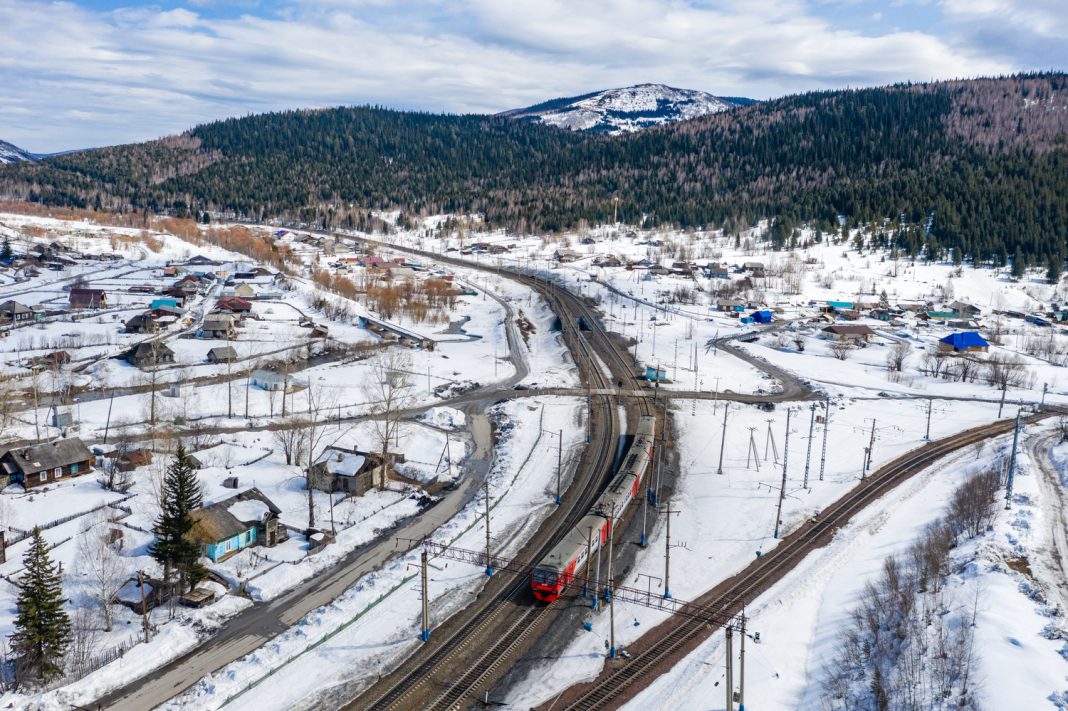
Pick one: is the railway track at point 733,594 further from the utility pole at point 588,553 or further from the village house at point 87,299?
the village house at point 87,299

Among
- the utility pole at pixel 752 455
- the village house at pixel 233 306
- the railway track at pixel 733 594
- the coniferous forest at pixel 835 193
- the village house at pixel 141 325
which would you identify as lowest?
the railway track at pixel 733 594

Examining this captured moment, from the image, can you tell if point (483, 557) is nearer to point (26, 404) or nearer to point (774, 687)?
point (774, 687)

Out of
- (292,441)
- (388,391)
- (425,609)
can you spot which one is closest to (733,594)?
(425,609)

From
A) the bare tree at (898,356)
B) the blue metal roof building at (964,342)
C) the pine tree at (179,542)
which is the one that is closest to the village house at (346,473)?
the pine tree at (179,542)

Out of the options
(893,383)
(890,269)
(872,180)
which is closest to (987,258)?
(890,269)

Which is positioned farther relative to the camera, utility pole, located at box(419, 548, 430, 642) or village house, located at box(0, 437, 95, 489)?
village house, located at box(0, 437, 95, 489)

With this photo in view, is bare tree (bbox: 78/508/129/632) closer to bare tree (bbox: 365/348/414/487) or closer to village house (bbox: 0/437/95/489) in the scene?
village house (bbox: 0/437/95/489)

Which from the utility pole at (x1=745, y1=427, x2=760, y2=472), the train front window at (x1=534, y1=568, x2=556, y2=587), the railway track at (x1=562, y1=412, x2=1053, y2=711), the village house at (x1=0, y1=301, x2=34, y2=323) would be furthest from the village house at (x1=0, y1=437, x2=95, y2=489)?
the village house at (x1=0, y1=301, x2=34, y2=323)
